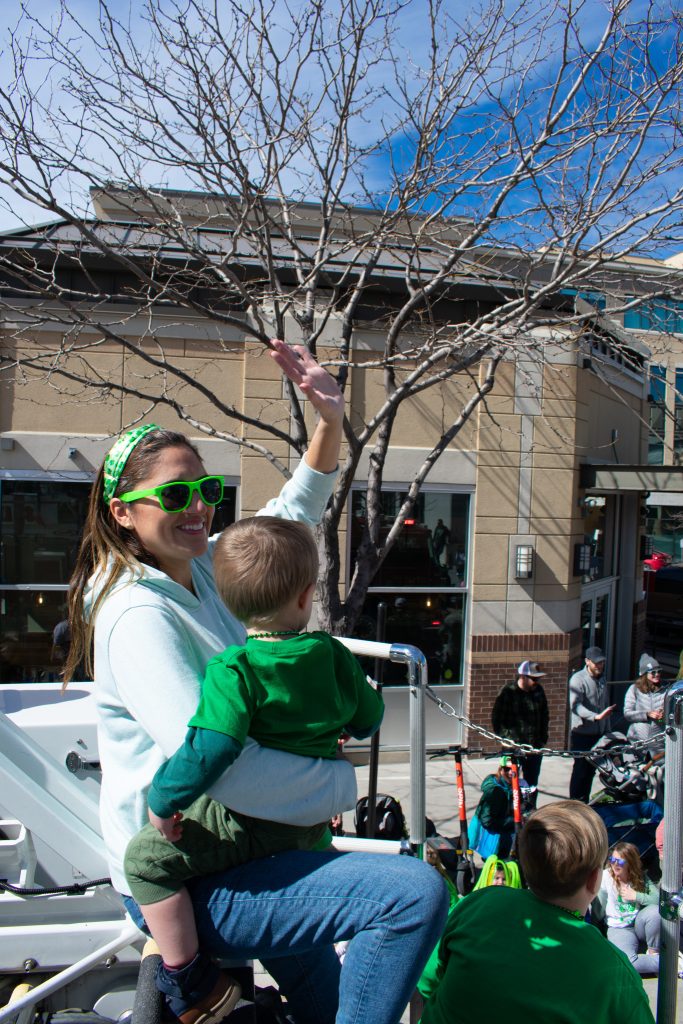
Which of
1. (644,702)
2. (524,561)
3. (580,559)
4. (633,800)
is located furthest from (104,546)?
(580,559)

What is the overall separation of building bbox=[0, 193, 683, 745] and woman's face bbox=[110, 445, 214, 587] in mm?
6135

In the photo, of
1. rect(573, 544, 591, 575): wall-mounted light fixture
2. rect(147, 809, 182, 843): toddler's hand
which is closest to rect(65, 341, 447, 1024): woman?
rect(147, 809, 182, 843): toddler's hand

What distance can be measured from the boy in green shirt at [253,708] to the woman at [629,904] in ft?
14.1

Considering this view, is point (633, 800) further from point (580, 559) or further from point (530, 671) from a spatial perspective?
point (580, 559)

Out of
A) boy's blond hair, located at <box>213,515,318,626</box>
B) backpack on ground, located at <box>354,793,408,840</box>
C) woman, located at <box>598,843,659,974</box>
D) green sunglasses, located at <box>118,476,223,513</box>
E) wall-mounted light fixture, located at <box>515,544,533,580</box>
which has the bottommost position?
woman, located at <box>598,843,659,974</box>

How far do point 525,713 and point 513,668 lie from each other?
226cm

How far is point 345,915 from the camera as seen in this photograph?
1608 mm

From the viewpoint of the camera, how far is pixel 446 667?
32.6 ft

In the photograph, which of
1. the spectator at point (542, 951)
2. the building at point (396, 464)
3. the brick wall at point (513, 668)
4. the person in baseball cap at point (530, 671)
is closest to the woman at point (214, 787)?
the spectator at point (542, 951)

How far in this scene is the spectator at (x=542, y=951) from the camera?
69.8 inches

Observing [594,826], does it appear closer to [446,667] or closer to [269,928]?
[269,928]

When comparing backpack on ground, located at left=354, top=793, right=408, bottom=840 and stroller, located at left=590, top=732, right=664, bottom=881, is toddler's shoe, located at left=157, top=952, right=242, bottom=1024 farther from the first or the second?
stroller, located at left=590, top=732, right=664, bottom=881

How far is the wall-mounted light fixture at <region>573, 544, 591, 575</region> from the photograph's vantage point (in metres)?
10.4

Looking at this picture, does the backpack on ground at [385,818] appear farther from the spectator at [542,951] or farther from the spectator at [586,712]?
the spectator at [542,951]
